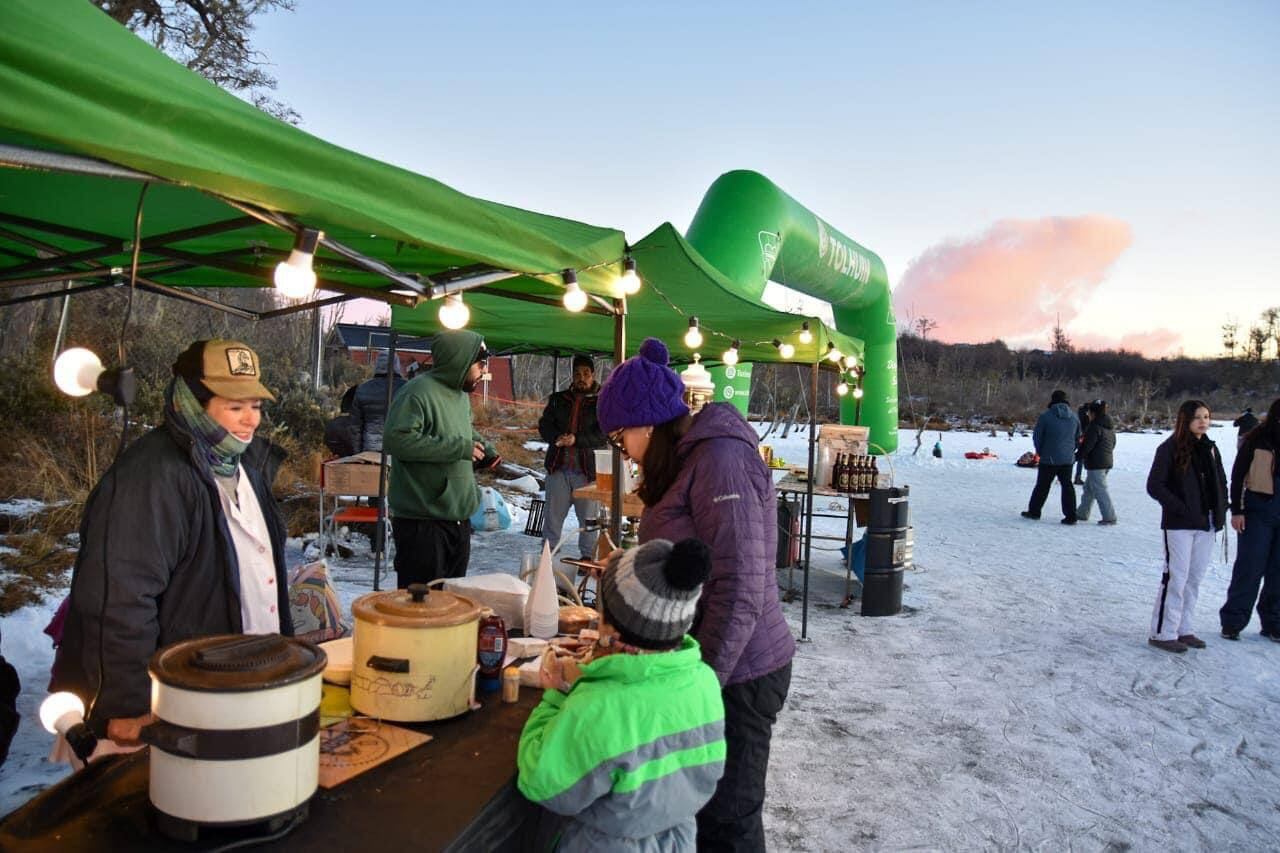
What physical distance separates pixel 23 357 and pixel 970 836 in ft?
39.5

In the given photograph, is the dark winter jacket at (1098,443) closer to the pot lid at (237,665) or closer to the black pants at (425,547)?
the black pants at (425,547)

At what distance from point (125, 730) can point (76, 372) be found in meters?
0.82

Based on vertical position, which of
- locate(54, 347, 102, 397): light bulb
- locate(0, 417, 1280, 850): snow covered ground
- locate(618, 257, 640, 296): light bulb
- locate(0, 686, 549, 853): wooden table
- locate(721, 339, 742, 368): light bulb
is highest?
locate(618, 257, 640, 296): light bulb

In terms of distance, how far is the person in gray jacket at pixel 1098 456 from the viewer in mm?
11914

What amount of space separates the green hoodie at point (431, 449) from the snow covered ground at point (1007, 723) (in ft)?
6.09

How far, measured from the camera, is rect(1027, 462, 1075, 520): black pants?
12.3 meters

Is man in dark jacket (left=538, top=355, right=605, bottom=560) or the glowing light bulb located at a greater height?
the glowing light bulb

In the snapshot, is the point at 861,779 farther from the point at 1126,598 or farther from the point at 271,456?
the point at 1126,598

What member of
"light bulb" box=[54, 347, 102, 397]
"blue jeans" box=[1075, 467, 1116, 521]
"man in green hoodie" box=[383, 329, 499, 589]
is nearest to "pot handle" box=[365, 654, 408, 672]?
"light bulb" box=[54, 347, 102, 397]

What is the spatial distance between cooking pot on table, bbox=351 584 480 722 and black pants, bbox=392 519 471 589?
233cm

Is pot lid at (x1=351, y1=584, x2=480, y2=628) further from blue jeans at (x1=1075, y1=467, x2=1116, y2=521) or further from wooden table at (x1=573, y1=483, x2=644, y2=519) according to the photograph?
blue jeans at (x1=1075, y1=467, x2=1116, y2=521)

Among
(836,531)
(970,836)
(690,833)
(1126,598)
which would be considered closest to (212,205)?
(690,833)

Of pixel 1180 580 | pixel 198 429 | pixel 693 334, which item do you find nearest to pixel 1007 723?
pixel 1180 580

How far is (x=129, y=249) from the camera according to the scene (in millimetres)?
3273
